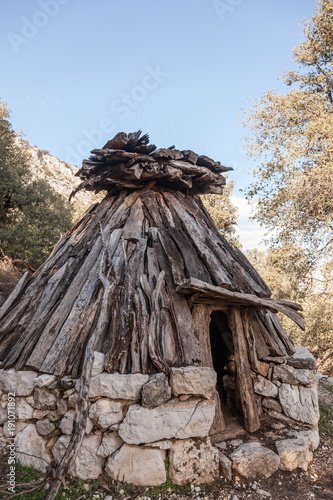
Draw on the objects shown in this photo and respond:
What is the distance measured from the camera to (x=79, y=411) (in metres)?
3.47

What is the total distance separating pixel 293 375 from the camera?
195 inches

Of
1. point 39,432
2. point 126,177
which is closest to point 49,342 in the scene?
point 39,432

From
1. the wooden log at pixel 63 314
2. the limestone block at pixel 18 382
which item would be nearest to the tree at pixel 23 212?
the wooden log at pixel 63 314

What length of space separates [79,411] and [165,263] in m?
2.68

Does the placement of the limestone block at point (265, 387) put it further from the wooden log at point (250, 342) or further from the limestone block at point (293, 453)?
the limestone block at point (293, 453)

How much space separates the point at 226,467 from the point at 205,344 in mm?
1632

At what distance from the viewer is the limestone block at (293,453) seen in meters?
4.22

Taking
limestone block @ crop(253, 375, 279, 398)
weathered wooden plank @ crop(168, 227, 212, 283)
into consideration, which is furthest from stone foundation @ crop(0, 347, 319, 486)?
weathered wooden plank @ crop(168, 227, 212, 283)

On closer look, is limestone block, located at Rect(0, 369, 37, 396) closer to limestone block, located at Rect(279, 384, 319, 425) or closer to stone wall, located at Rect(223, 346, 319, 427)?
stone wall, located at Rect(223, 346, 319, 427)

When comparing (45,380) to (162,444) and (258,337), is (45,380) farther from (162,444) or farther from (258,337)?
(258,337)

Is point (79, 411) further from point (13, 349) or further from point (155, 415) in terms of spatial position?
point (13, 349)

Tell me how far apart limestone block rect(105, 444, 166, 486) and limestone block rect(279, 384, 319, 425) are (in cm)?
234

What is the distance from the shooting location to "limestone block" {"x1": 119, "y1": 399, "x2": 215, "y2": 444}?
3762mm

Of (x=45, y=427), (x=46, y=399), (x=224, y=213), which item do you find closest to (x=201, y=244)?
(x=46, y=399)
